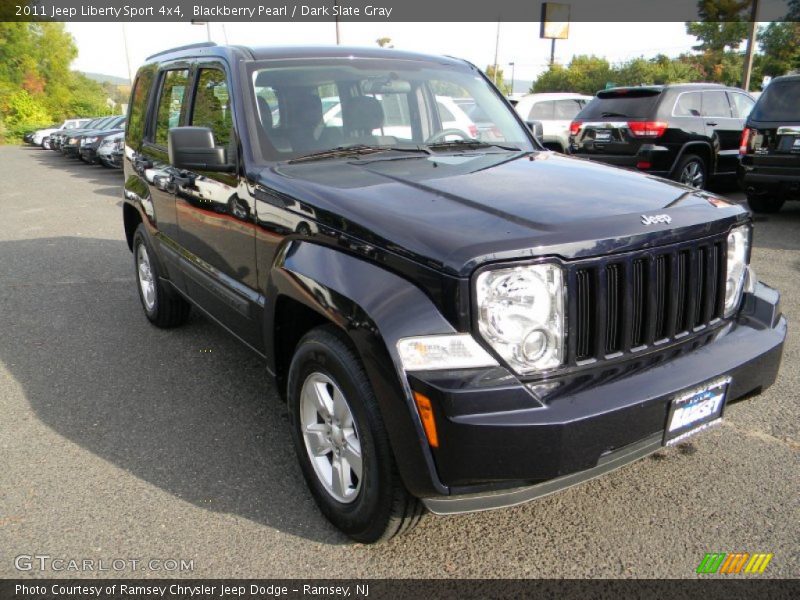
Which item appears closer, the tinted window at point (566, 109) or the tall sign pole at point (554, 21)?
the tinted window at point (566, 109)

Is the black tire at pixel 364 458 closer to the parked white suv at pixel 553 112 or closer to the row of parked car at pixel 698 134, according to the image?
the row of parked car at pixel 698 134

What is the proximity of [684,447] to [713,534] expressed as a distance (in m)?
0.70

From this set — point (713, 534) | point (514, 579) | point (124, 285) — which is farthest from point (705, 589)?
point (124, 285)

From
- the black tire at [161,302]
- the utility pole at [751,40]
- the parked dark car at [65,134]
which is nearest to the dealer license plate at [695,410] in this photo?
the black tire at [161,302]

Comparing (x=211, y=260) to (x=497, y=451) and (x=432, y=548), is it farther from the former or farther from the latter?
(x=497, y=451)

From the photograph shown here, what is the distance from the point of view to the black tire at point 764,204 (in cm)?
919

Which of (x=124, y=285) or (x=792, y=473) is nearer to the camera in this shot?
(x=792, y=473)

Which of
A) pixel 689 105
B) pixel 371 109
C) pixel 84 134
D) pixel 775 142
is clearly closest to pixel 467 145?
pixel 371 109

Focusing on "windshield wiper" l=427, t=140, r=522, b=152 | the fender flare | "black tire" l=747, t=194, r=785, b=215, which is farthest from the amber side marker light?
"black tire" l=747, t=194, r=785, b=215

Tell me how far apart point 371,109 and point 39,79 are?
69290mm

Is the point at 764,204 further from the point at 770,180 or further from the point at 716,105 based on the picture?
the point at 716,105

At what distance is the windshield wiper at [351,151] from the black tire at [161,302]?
2008mm

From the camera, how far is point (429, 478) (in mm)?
2115

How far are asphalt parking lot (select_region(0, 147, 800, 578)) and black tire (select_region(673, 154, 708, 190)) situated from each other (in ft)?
17.6
